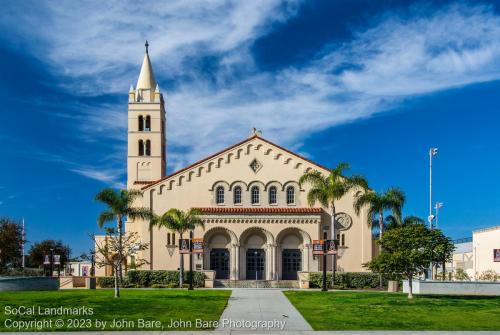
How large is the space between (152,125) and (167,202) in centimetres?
1174

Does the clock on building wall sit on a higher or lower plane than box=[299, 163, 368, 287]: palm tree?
lower

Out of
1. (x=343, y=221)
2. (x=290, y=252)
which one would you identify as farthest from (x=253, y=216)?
(x=343, y=221)

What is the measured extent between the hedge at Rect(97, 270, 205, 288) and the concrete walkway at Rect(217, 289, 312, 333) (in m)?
21.0

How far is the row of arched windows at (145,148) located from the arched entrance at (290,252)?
1809 cm

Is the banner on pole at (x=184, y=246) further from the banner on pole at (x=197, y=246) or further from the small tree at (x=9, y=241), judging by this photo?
the small tree at (x=9, y=241)

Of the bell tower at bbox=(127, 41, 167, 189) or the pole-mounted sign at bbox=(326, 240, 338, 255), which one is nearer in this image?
the pole-mounted sign at bbox=(326, 240, 338, 255)

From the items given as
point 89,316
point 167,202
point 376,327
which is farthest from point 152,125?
point 376,327

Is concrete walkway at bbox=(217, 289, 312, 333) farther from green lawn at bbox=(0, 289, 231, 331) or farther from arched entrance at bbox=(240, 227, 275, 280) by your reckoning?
arched entrance at bbox=(240, 227, 275, 280)

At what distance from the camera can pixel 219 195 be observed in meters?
57.9

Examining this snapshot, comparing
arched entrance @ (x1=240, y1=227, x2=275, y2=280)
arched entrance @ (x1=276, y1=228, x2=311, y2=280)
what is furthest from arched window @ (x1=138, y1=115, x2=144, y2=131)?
arched entrance @ (x1=276, y1=228, x2=311, y2=280)

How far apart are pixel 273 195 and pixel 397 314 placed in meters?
33.6

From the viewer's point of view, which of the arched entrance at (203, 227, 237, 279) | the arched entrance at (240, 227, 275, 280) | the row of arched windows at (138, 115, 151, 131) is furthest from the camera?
the row of arched windows at (138, 115, 151, 131)

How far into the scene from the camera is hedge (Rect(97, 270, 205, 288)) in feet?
168

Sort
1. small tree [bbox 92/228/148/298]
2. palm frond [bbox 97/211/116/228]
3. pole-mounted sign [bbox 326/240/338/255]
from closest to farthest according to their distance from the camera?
small tree [bbox 92/228/148/298] → pole-mounted sign [bbox 326/240/338/255] → palm frond [bbox 97/211/116/228]
